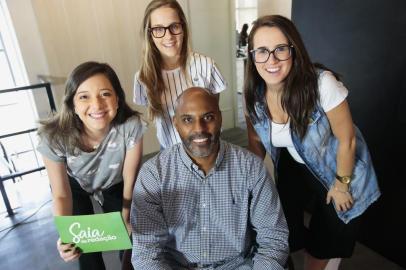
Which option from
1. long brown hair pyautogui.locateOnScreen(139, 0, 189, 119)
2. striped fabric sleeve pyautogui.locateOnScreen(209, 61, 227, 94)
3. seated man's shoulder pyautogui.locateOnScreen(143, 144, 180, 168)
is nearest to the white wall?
striped fabric sleeve pyautogui.locateOnScreen(209, 61, 227, 94)

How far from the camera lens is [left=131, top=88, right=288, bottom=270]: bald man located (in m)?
1.14

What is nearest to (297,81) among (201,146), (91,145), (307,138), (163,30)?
(307,138)

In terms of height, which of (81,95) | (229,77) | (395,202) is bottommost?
(395,202)

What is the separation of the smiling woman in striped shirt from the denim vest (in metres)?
0.44

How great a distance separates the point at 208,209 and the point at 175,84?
2.53ft

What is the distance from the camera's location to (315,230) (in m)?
1.52

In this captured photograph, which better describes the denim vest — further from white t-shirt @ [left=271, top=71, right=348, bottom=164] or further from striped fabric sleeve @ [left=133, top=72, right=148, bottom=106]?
striped fabric sleeve @ [left=133, top=72, right=148, bottom=106]

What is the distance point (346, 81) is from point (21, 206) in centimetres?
285

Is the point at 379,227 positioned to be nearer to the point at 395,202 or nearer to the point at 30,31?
the point at 395,202

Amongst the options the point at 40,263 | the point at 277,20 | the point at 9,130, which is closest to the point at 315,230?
the point at 277,20

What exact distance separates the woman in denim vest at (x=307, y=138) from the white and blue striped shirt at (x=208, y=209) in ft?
0.97

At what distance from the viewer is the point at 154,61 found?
5.34 ft

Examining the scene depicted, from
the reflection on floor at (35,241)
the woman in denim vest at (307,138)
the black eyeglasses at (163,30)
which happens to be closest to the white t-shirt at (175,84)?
the black eyeglasses at (163,30)

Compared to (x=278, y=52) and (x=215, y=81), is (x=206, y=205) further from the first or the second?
(x=215, y=81)
